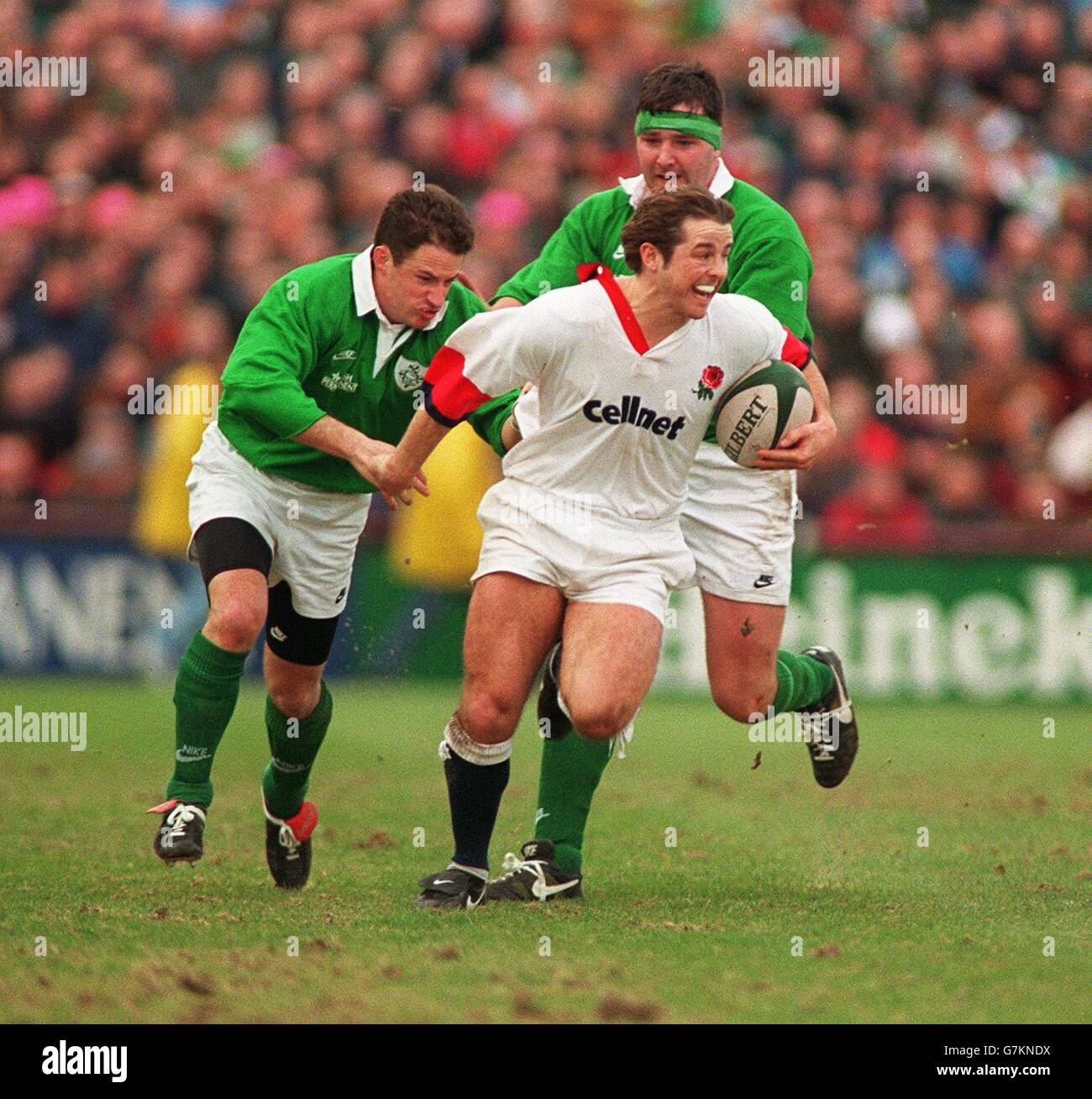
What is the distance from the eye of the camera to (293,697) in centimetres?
701

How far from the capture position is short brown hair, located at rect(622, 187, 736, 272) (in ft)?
20.0

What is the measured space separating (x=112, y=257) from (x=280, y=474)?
8.91m

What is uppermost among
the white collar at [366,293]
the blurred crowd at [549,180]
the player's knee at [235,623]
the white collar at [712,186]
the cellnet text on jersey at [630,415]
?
the blurred crowd at [549,180]

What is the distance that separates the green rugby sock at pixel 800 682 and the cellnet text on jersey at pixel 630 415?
148 cm

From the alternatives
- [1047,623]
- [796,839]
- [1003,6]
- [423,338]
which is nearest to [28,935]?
[423,338]

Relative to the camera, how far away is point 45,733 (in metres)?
11.4

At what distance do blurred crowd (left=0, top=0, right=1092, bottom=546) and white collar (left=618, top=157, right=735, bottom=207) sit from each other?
264 inches

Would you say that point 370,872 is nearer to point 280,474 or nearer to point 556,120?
point 280,474

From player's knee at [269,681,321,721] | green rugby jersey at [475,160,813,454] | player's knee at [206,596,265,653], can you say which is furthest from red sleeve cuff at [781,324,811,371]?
player's knee at [269,681,321,721]

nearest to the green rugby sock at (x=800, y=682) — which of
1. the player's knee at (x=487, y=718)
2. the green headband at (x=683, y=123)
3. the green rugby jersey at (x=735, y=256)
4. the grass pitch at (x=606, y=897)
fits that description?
the grass pitch at (x=606, y=897)

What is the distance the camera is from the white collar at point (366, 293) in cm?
673

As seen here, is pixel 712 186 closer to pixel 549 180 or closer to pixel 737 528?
pixel 737 528

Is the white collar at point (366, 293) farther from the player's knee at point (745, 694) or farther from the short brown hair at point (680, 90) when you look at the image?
the player's knee at point (745, 694)

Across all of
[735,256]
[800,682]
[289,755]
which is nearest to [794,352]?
[735,256]
